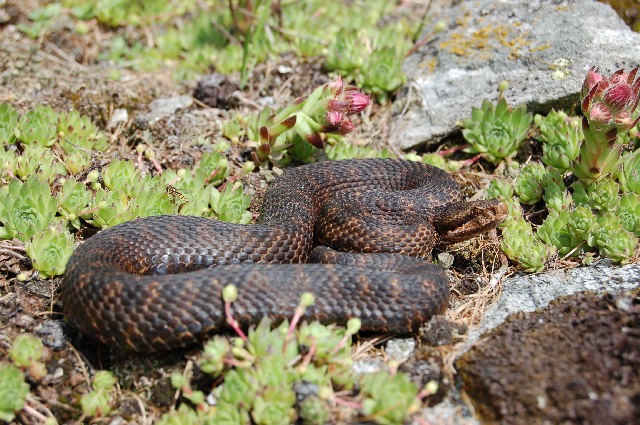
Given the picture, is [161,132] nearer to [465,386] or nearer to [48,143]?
[48,143]

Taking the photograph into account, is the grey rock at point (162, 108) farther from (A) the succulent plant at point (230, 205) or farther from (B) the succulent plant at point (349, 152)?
(B) the succulent plant at point (349, 152)

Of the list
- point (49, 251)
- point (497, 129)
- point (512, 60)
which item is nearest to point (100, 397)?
point (49, 251)

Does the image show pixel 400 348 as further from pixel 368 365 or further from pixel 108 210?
pixel 108 210

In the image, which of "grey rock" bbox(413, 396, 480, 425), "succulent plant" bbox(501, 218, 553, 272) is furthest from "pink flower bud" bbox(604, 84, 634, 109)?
"grey rock" bbox(413, 396, 480, 425)

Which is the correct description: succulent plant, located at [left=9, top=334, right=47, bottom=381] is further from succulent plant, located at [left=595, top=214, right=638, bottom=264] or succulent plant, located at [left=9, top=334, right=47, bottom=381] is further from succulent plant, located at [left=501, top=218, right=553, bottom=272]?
succulent plant, located at [left=595, top=214, right=638, bottom=264]

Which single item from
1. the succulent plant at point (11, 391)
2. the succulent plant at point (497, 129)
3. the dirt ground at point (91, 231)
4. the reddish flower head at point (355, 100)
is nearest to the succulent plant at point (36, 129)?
the dirt ground at point (91, 231)
